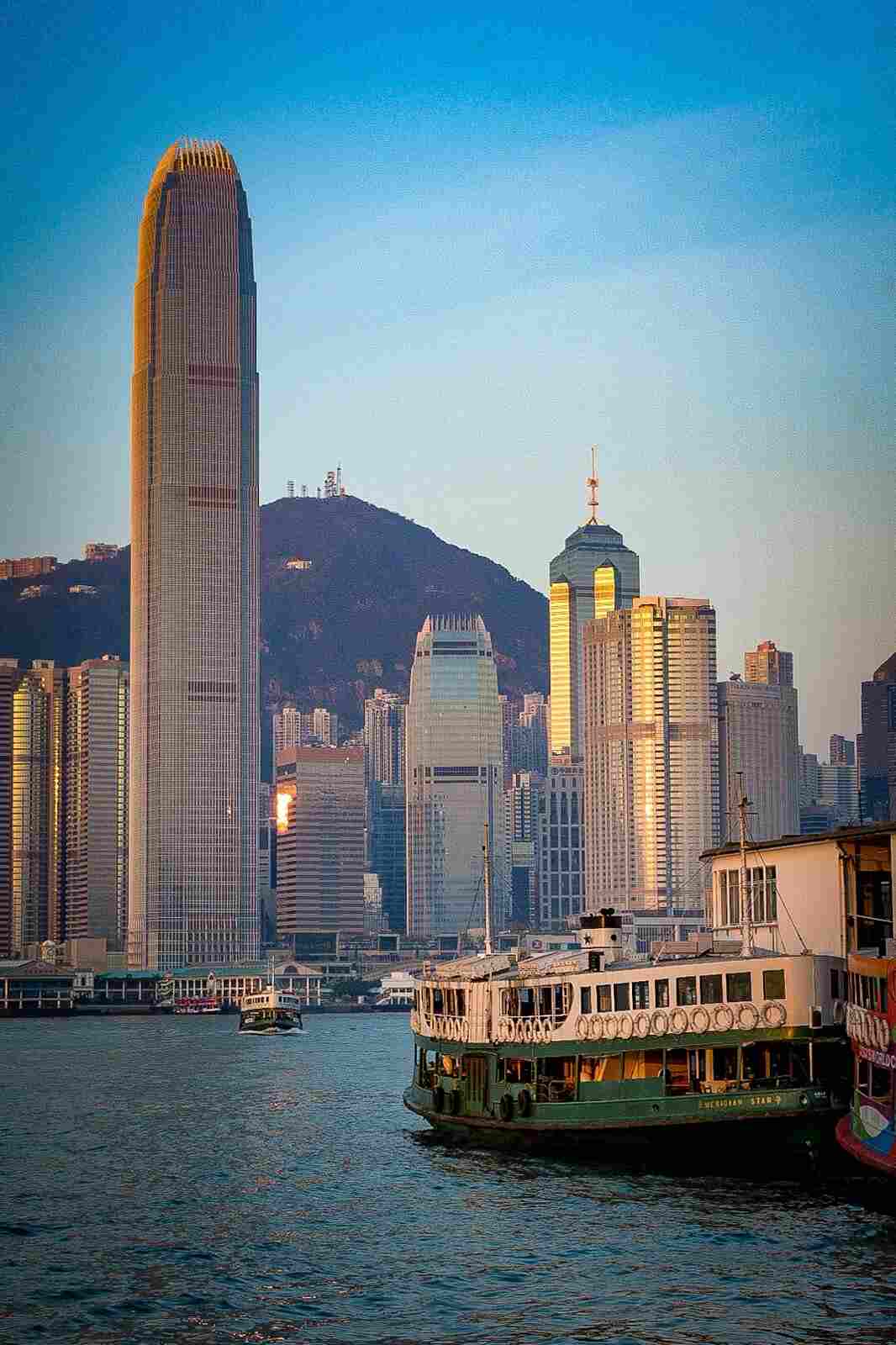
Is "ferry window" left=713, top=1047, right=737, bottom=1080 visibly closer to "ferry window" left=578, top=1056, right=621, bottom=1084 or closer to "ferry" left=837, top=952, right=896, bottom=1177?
"ferry window" left=578, top=1056, right=621, bottom=1084

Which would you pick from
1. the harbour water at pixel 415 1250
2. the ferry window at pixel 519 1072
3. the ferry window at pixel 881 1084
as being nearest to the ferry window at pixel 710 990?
the harbour water at pixel 415 1250

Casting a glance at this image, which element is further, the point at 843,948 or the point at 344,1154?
the point at 344,1154

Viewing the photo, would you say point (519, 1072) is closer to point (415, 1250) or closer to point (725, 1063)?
point (725, 1063)

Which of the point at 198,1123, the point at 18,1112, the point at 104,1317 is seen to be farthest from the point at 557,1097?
the point at 18,1112

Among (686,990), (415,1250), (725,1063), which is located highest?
(686,990)

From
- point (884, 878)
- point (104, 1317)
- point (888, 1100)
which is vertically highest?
point (884, 878)

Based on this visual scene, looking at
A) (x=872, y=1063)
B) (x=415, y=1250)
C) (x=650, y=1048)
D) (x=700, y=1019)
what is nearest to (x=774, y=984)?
(x=700, y=1019)

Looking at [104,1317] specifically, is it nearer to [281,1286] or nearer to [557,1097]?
[281,1286]

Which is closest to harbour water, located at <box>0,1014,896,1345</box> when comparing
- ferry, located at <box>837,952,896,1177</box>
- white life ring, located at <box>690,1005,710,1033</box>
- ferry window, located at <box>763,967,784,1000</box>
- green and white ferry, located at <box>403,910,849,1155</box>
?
green and white ferry, located at <box>403,910,849,1155</box>
